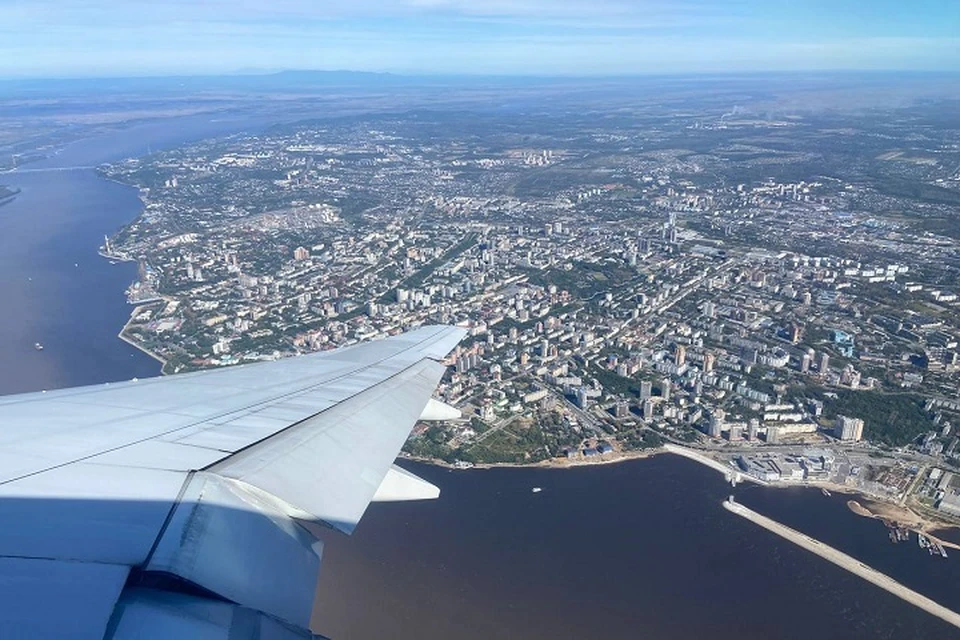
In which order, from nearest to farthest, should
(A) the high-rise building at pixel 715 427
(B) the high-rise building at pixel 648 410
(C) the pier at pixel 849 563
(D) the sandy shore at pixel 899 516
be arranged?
(C) the pier at pixel 849 563 < (D) the sandy shore at pixel 899 516 < (A) the high-rise building at pixel 715 427 < (B) the high-rise building at pixel 648 410

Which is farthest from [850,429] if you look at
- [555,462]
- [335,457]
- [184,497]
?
[184,497]

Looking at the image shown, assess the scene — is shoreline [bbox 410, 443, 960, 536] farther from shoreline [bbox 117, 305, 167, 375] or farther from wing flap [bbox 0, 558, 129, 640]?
wing flap [bbox 0, 558, 129, 640]

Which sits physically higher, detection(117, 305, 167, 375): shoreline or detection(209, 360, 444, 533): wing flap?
detection(209, 360, 444, 533): wing flap

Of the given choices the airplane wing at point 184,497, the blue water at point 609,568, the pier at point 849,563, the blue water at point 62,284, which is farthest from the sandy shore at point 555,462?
the airplane wing at point 184,497

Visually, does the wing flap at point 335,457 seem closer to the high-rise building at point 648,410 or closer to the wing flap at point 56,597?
the wing flap at point 56,597

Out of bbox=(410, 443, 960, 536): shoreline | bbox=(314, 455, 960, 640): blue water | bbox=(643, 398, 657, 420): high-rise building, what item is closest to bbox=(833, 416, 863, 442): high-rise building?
bbox=(410, 443, 960, 536): shoreline

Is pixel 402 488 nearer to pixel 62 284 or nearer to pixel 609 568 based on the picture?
pixel 609 568
